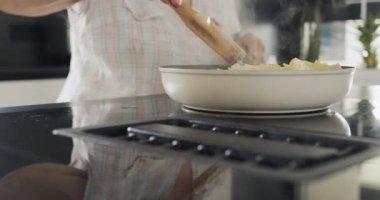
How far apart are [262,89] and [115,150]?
0.66 ft

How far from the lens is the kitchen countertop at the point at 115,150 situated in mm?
314

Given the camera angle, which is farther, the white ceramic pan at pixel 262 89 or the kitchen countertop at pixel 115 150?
the white ceramic pan at pixel 262 89

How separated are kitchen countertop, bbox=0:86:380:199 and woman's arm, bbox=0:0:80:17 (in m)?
0.34

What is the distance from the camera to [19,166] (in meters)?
0.39

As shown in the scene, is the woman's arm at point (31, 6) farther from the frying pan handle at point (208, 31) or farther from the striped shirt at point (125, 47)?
the frying pan handle at point (208, 31)

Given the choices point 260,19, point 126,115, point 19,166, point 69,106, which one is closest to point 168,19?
point 69,106

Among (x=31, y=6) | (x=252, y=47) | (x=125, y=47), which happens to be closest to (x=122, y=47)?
(x=125, y=47)

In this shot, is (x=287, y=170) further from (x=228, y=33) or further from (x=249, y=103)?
(x=228, y=33)

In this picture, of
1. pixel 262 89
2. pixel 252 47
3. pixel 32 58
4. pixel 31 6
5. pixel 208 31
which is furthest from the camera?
pixel 32 58

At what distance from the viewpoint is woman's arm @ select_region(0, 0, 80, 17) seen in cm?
98

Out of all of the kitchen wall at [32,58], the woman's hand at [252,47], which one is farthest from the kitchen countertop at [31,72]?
the woman's hand at [252,47]

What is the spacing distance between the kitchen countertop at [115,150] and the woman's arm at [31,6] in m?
0.34

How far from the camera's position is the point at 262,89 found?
53 centimetres

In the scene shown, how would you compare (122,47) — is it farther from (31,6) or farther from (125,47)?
(31,6)
